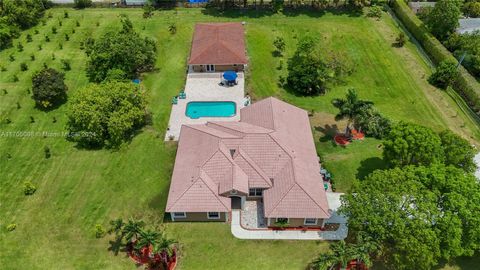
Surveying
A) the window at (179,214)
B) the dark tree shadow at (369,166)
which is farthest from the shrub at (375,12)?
the window at (179,214)

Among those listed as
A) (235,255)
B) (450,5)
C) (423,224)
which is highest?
(450,5)

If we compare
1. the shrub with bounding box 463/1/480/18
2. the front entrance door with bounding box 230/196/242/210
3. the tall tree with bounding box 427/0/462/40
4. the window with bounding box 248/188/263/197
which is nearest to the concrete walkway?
the front entrance door with bounding box 230/196/242/210

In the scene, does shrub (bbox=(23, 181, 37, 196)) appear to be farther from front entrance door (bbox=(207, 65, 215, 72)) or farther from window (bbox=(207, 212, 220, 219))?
front entrance door (bbox=(207, 65, 215, 72))

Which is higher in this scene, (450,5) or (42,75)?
(450,5)

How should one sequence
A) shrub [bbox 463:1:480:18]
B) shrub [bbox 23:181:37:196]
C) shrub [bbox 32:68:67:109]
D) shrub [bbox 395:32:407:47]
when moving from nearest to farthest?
shrub [bbox 23:181:37:196]
shrub [bbox 32:68:67:109]
shrub [bbox 395:32:407:47]
shrub [bbox 463:1:480:18]

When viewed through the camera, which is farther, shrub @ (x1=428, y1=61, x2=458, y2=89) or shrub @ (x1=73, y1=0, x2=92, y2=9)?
shrub @ (x1=73, y1=0, x2=92, y2=9)

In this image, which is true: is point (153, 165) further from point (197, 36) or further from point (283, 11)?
point (283, 11)

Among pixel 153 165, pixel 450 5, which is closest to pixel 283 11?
pixel 450 5

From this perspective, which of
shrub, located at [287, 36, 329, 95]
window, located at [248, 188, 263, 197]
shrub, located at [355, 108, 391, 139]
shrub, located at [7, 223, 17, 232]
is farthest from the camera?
shrub, located at [287, 36, 329, 95]
